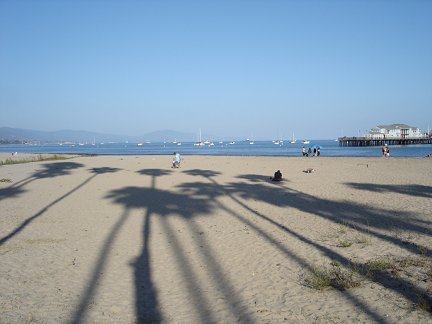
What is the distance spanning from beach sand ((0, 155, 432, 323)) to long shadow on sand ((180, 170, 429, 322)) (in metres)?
0.04

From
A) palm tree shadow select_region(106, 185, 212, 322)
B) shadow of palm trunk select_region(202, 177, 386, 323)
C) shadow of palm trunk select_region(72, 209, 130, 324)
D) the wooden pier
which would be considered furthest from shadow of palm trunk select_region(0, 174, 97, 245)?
the wooden pier

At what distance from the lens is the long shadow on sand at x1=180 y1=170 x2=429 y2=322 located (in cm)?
535

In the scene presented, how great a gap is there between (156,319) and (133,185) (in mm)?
13862

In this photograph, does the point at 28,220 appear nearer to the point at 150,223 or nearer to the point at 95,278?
the point at 150,223

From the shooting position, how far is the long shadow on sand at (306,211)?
5348 millimetres

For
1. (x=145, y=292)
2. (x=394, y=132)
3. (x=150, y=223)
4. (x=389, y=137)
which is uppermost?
(x=394, y=132)

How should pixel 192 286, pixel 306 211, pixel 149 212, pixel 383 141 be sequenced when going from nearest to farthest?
1. pixel 192 286
2. pixel 306 211
3. pixel 149 212
4. pixel 383 141

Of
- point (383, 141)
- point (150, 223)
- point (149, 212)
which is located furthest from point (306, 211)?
point (383, 141)

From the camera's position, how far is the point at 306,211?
452 inches

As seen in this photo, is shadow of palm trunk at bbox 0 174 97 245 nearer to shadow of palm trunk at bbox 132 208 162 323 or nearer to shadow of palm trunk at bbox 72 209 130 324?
shadow of palm trunk at bbox 72 209 130 324

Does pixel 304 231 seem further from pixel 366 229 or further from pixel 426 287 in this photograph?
pixel 426 287

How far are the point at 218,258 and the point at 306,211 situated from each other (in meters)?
4.97

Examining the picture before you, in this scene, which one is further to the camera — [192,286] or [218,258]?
[218,258]

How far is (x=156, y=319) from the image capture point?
15.8 feet
